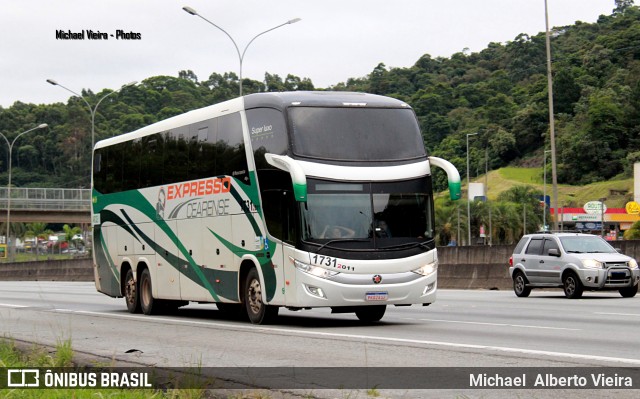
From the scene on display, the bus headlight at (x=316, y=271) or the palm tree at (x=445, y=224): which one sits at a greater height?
the palm tree at (x=445, y=224)

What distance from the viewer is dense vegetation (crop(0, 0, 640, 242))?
136 meters

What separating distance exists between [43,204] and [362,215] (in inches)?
2748

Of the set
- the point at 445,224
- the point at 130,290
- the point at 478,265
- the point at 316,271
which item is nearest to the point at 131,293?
the point at 130,290

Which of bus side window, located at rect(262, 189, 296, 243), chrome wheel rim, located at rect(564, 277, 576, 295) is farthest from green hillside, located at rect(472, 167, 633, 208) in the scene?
bus side window, located at rect(262, 189, 296, 243)

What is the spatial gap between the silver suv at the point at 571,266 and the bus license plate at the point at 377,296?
1046 cm

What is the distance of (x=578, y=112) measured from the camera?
167375 millimetres

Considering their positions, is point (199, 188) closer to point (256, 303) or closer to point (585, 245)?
point (256, 303)

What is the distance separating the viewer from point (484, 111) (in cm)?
17750

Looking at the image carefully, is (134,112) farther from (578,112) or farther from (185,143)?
(185,143)

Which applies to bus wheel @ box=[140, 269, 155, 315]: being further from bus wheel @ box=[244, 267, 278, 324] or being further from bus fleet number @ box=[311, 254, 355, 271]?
bus fleet number @ box=[311, 254, 355, 271]

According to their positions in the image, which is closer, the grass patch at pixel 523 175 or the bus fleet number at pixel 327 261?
the bus fleet number at pixel 327 261

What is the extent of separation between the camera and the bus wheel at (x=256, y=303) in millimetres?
19172

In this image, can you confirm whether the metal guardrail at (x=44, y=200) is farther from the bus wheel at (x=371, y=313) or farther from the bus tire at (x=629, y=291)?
the bus wheel at (x=371, y=313)

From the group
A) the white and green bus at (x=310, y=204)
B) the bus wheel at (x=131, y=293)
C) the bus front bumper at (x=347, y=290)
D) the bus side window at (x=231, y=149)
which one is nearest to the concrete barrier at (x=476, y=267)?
the bus wheel at (x=131, y=293)
